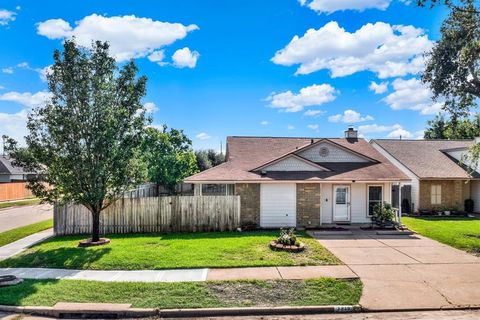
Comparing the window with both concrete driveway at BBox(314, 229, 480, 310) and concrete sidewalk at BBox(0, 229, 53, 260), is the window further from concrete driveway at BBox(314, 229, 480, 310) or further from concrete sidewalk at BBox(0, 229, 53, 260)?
concrete sidewalk at BBox(0, 229, 53, 260)

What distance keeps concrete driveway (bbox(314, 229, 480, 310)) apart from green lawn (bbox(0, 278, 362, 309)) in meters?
0.76

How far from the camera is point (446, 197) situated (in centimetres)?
2414

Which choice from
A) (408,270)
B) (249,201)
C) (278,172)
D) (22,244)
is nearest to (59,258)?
(22,244)

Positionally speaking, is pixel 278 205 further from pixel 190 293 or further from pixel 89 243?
pixel 190 293

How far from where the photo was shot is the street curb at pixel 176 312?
7828 mm

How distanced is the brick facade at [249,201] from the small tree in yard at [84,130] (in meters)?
6.09

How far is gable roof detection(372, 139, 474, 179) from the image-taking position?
24.1 meters

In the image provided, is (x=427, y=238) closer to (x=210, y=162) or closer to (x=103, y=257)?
(x=103, y=257)

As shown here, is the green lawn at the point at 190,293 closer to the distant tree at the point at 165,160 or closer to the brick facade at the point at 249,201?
the brick facade at the point at 249,201

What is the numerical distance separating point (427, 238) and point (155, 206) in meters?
12.6

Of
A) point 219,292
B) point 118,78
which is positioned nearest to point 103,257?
point 219,292

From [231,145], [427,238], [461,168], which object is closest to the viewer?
[427,238]

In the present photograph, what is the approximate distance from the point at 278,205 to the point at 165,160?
65.8 feet

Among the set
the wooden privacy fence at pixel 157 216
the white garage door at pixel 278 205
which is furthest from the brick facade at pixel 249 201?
the wooden privacy fence at pixel 157 216
